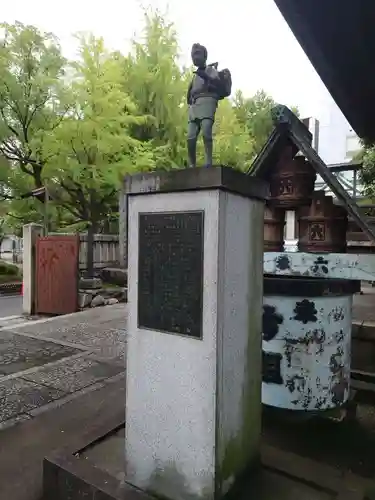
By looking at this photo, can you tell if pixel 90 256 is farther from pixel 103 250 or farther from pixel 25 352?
pixel 25 352

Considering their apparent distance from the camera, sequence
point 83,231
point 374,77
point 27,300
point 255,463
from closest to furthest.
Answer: point 255,463 < point 374,77 < point 27,300 < point 83,231

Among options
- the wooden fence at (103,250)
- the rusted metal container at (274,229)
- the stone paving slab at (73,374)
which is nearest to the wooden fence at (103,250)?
the wooden fence at (103,250)

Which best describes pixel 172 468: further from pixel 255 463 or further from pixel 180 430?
pixel 255 463

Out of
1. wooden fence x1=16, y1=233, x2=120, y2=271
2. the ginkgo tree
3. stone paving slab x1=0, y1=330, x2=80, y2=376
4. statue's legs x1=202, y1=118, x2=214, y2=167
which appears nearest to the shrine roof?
statue's legs x1=202, y1=118, x2=214, y2=167

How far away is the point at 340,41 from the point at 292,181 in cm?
208

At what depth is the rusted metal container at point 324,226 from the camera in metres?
3.65

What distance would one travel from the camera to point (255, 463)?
2.56 metres

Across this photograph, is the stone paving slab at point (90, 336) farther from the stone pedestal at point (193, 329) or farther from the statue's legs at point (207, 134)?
the statue's legs at point (207, 134)

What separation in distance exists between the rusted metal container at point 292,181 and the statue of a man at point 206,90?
1.48 m

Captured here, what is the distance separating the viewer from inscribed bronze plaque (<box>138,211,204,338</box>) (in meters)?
2.15

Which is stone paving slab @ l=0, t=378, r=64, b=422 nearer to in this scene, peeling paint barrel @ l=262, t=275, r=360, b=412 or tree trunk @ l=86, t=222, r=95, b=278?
peeling paint barrel @ l=262, t=275, r=360, b=412

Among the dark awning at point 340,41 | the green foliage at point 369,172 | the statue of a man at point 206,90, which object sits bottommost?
the statue of a man at point 206,90

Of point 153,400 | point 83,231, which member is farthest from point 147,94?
point 153,400

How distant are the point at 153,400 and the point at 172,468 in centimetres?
41
